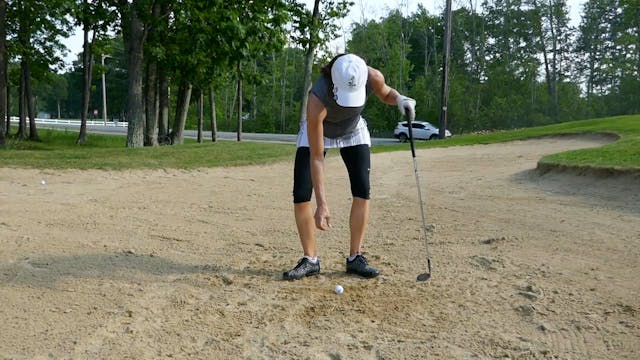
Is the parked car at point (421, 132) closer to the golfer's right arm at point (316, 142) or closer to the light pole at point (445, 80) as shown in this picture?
the light pole at point (445, 80)

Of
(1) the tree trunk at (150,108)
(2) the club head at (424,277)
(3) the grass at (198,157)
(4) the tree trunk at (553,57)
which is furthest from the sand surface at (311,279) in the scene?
(4) the tree trunk at (553,57)

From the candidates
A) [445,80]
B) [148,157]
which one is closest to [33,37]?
[148,157]

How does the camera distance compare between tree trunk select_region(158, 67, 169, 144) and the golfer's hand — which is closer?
the golfer's hand

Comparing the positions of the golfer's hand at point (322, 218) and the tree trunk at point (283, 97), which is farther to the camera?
the tree trunk at point (283, 97)

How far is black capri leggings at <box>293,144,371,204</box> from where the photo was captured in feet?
16.1

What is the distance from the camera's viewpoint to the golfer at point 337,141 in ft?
14.7

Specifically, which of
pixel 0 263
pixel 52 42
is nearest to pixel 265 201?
pixel 0 263

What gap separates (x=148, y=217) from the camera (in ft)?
24.2

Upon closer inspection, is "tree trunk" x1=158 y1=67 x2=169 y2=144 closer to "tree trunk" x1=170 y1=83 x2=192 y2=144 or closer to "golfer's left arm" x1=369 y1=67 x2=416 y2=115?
"tree trunk" x1=170 y1=83 x2=192 y2=144

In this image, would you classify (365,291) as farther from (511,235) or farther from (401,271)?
(511,235)

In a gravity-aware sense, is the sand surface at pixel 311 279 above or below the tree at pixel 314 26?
below

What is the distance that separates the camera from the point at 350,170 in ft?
16.5

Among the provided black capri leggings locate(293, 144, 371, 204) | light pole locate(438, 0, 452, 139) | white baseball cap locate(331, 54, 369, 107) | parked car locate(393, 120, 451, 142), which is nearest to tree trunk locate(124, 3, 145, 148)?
black capri leggings locate(293, 144, 371, 204)

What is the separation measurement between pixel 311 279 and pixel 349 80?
1.68 meters
